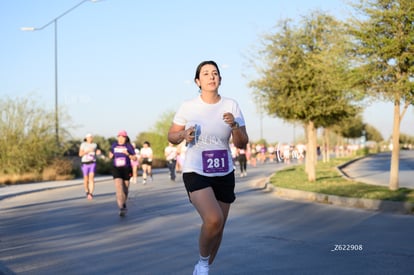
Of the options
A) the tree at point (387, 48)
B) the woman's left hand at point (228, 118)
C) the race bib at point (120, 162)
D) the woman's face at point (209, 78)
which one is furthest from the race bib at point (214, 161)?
the tree at point (387, 48)

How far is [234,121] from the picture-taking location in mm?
5535

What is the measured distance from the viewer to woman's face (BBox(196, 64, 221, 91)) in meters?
5.66

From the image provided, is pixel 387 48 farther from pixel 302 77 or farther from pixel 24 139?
pixel 24 139

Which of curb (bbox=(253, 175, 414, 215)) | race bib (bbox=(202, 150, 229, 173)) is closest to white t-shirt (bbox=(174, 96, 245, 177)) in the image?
race bib (bbox=(202, 150, 229, 173))

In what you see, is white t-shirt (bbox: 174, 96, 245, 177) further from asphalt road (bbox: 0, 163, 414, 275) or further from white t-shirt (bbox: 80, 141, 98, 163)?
white t-shirt (bbox: 80, 141, 98, 163)

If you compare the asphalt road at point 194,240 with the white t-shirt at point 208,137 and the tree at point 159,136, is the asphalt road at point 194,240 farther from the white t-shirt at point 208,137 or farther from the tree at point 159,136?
the tree at point 159,136

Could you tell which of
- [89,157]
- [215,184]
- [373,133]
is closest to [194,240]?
[215,184]

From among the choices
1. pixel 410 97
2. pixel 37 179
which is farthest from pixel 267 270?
pixel 37 179

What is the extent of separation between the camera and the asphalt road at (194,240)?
7.16 meters

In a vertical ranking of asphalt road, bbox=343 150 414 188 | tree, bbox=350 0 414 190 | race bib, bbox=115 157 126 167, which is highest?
tree, bbox=350 0 414 190

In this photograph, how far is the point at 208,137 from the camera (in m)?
5.55

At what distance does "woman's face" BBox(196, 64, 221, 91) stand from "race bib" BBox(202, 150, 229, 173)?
57 cm

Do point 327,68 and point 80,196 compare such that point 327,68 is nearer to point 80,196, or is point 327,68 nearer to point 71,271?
point 80,196

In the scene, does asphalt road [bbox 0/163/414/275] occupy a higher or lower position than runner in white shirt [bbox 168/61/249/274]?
lower
